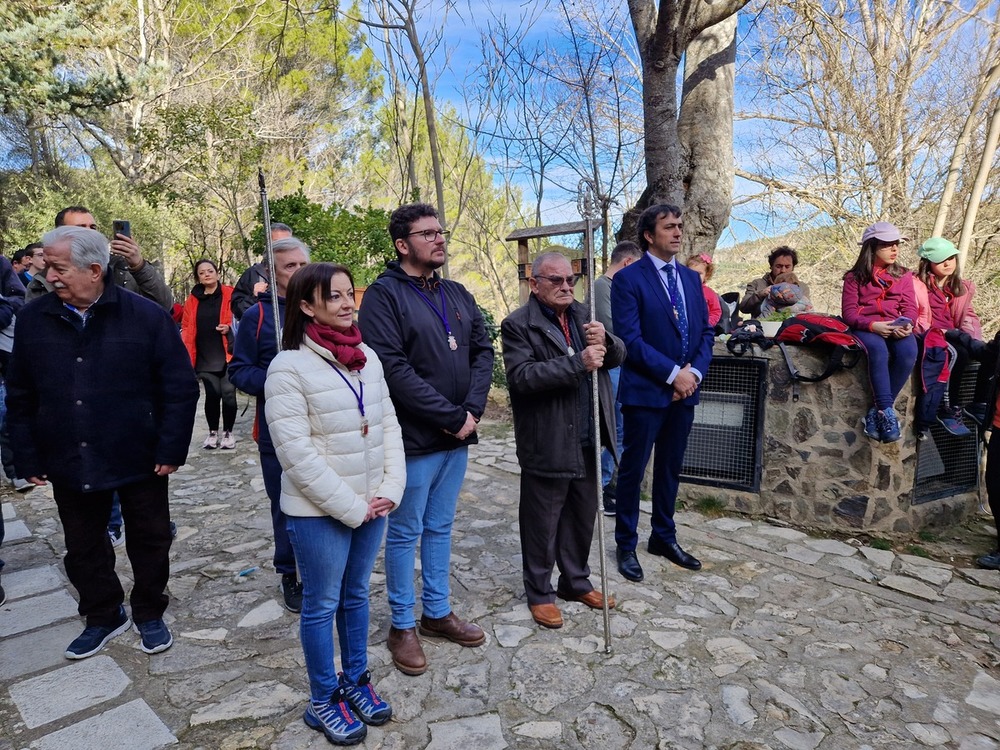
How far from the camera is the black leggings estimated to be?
6.79m

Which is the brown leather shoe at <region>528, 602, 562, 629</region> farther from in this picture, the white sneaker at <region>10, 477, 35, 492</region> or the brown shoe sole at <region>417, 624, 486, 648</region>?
the white sneaker at <region>10, 477, 35, 492</region>

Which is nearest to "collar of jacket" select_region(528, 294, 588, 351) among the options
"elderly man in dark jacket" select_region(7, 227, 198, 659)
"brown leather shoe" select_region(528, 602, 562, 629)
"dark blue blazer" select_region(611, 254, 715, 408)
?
"dark blue blazer" select_region(611, 254, 715, 408)

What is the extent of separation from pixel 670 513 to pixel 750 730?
67.6 inches

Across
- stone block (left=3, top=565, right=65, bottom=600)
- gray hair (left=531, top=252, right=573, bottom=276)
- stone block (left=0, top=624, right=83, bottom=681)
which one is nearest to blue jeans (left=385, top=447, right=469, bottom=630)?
gray hair (left=531, top=252, right=573, bottom=276)

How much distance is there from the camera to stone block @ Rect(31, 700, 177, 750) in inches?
98.7

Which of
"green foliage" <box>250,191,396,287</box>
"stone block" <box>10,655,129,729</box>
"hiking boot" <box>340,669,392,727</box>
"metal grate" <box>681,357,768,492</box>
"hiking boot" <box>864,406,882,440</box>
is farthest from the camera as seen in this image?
"green foliage" <box>250,191,396,287</box>

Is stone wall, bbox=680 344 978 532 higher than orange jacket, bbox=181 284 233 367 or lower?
lower

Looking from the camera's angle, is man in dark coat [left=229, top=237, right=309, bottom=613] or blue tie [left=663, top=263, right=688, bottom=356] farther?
blue tie [left=663, top=263, right=688, bottom=356]

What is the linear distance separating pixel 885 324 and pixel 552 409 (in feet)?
8.67

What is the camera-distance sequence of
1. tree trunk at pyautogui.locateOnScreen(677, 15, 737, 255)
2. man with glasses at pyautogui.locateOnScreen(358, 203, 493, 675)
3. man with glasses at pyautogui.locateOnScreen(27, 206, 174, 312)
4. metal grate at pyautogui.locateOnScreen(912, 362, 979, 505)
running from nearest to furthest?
man with glasses at pyautogui.locateOnScreen(358, 203, 493, 675) → man with glasses at pyautogui.locateOnScreen(27, 206, 174, 312) → metal grate at pyautogui.locateOnScreen(912, 362, 979, 505) → tree trunk at pyautogui.locateOnScreen(677, 15, 737, 255)

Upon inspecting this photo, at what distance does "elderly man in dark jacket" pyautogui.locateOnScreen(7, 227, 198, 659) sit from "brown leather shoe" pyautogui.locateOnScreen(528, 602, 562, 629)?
1.78 meters

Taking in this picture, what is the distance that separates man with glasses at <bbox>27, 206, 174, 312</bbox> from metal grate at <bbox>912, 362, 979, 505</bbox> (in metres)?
5.10

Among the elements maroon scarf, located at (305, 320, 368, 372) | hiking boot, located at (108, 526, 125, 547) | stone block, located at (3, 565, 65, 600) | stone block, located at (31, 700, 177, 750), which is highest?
maroon scarf, located at (305, 320, 368, 372)

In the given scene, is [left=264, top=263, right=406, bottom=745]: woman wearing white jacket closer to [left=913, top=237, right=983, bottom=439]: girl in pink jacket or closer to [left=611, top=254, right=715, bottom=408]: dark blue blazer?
[left=611, top=254, right=715, bottom=408]: dark blue blazer
